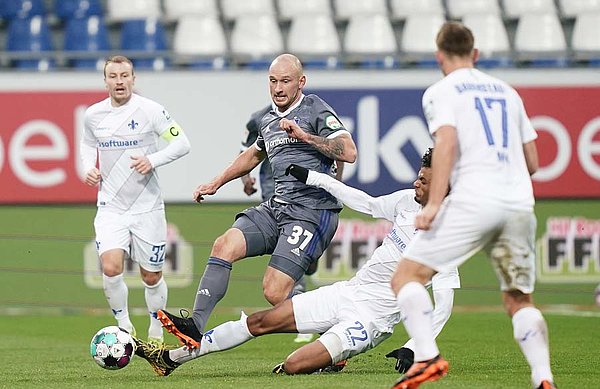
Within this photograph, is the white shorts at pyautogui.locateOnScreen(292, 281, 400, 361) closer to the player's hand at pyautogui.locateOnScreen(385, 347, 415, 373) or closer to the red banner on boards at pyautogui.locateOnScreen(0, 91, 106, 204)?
the player's hand at pyautogui.locateOnScreen(385, 347, 415, 373)

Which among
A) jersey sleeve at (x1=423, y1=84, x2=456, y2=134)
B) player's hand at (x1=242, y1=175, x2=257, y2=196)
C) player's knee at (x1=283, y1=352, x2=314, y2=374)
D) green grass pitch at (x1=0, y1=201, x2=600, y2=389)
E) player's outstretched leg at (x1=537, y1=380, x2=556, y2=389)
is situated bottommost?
green grass pitch at (x1=0, y1=201, x2=600, y2=389)

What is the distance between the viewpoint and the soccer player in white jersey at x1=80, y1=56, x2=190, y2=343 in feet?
34.4

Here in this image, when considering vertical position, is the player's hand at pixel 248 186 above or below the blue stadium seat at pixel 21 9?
below

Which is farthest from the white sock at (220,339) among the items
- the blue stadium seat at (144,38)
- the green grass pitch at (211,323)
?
the blue stadium seat at (144,38)

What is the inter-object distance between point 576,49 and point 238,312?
5.64m

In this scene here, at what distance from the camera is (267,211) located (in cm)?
904

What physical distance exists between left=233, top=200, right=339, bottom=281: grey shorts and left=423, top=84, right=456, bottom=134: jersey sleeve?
2.46 metres

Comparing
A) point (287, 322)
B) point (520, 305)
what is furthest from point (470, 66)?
point (287, 322)

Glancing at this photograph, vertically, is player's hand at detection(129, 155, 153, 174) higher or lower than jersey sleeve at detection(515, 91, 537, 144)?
lower

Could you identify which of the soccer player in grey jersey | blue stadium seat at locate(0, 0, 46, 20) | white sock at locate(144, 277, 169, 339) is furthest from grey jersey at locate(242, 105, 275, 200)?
blue stadium seat at locate(0, 0, 46, 20)

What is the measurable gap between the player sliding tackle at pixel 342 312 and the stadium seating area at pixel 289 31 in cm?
734

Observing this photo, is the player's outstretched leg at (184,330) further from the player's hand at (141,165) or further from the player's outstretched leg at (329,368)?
the player's hand at (141,165)

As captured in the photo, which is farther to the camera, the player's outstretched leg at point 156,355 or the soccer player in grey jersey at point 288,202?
the soccer player in grey jersey at point 288,202

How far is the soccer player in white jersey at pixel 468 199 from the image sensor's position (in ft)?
21.1
